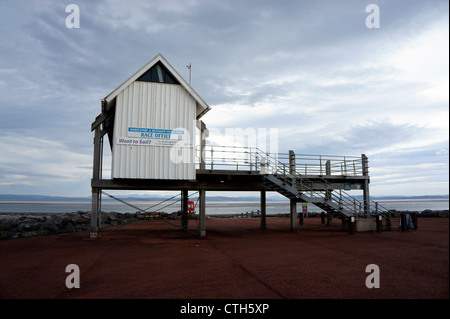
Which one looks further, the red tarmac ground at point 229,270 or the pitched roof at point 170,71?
the pitched roof at point 170,71

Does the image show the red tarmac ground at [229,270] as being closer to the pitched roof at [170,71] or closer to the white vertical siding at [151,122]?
the white vertical siding at [151,122]

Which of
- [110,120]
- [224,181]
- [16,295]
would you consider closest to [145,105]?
[110,120]

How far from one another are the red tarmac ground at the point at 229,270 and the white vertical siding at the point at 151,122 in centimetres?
436

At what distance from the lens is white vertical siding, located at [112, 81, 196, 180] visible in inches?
666

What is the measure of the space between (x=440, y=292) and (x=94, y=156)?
16.7m

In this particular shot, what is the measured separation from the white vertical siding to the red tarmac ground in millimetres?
4364

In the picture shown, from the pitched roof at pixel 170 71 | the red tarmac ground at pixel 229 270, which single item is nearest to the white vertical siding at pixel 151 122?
the pitched roof at pixel 170 71

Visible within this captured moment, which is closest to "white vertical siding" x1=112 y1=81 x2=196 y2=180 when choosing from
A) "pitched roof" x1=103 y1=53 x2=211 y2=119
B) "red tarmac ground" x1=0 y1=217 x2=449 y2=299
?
"pitched roof" x1=103 y1=53 x2=211 y2=119

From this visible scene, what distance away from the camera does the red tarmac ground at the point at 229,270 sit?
7.11 meters

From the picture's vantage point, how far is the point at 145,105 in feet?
57.2

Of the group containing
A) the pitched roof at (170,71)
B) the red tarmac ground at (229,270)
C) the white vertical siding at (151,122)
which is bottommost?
the red tarmac ground at (229,270)

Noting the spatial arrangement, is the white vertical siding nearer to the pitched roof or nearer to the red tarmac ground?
the pitched roof

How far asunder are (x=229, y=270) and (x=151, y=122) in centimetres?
1059
